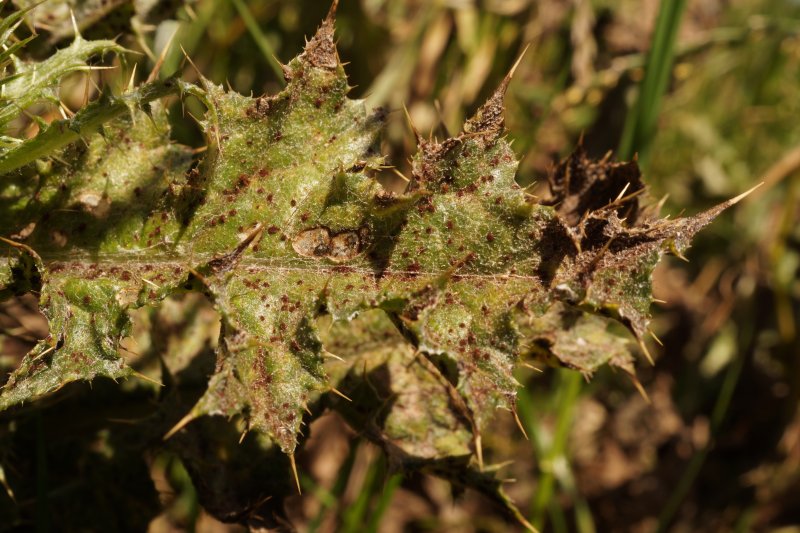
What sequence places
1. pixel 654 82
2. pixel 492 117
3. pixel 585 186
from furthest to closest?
1. pixel 654 82
2. pixel 585 186
3. pixel 492 117

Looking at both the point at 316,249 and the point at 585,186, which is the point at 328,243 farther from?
the point at 585,186

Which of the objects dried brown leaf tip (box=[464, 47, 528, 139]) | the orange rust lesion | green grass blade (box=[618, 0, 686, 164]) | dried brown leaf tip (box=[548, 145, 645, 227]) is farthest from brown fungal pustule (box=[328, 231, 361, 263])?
green grass blade (box=[618, 0, 686, 164])

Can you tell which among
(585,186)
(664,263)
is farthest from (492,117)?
(664,263)

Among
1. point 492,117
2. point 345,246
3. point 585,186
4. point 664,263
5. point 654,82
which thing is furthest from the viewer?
point 664,263

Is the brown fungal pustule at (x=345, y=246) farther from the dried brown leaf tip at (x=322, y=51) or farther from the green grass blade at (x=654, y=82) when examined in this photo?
the green grass blade at (x=654, y=82)

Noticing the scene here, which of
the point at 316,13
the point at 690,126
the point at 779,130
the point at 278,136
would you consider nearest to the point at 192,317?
the point at 278,136

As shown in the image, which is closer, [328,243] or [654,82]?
[328,243]

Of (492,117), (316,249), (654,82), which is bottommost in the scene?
(316,249)

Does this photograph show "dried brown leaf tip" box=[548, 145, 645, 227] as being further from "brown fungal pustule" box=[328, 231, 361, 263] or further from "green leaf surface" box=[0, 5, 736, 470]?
"brown fungal pustule" box=[328, 231, 361, 263]

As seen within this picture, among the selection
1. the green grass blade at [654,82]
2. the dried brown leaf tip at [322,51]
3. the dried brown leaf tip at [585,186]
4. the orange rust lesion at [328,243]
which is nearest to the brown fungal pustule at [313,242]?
the orange rust lesion at [328,243]
